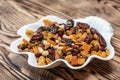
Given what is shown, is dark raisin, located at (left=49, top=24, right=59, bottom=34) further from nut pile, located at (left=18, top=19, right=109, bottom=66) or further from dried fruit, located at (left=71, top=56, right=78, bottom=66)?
dried fruit, located at (left=71, top=56, right=78, bottom=66)

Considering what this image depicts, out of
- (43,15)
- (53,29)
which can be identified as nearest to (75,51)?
(53,29)

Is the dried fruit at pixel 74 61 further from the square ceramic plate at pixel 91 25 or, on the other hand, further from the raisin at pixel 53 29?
the raisin at pixel 53 29

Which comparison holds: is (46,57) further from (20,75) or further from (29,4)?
(29,4)

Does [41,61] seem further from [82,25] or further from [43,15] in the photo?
[43,15]

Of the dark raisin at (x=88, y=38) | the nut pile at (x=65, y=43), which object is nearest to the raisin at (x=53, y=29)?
the nut pile at (x=65, y=43)

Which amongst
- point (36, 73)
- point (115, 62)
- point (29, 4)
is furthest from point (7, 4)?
point (115, 62)

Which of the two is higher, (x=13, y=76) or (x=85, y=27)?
(x=85, y=27)
